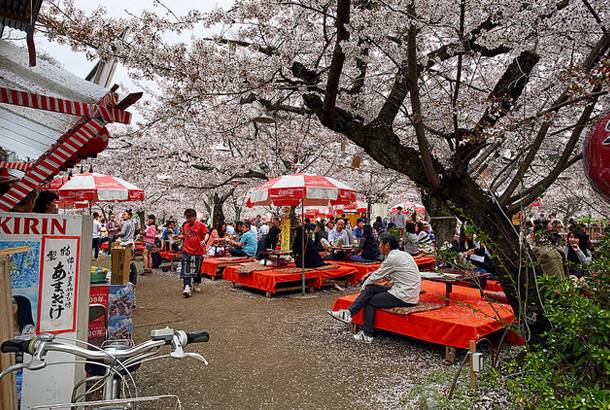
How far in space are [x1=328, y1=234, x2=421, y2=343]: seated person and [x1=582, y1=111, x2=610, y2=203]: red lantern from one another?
10.5ft

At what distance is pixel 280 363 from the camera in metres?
5.03

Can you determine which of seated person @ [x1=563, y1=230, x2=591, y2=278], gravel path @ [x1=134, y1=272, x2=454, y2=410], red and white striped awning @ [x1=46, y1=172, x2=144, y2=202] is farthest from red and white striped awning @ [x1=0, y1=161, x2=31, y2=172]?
seated person @ [x1=563, y1=230, x2=591, y2=278]

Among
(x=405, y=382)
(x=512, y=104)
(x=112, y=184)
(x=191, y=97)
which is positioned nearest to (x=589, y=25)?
(x=512, y=104)

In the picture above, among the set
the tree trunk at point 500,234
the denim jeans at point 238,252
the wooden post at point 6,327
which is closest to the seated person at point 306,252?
the denim jeans at point 238,252

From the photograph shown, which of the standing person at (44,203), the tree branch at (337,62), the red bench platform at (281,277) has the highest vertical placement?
the tree branch at (337,62)

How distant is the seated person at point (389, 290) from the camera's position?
5883 mm

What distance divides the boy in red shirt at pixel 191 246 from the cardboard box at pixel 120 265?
14.6 ft

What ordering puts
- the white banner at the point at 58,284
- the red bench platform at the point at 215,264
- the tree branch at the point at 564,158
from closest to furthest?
the white banner at the point at 58,284 < the tree branch at the point at 564,158 < the red bench platform at the point at 215,264

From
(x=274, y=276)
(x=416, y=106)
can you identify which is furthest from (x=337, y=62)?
(x=274, y=276)

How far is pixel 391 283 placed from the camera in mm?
6375

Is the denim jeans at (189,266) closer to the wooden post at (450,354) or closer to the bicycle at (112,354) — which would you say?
the wooden post at (450,354)

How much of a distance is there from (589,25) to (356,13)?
2975mm

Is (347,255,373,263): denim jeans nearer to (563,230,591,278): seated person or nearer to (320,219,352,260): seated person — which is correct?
(320,219,352,260): seated person

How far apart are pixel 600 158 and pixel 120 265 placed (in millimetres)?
4565
